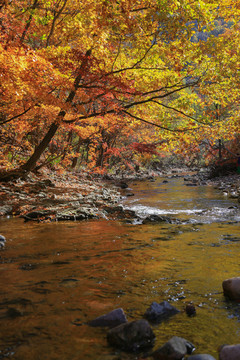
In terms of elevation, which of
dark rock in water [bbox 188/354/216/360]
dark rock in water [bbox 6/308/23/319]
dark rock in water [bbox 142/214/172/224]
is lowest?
dark rock in water [bbox 142/214/172/224]

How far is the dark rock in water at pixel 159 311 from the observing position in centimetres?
253

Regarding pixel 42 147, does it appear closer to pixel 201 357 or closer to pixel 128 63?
pixel 128 63

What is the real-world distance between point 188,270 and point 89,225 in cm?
390

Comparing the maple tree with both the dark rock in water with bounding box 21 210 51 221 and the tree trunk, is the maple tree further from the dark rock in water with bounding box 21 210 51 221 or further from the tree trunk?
the dark rock in water with bounding box 21 210 51 221

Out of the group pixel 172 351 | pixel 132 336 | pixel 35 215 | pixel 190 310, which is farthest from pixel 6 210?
pixel 172 351

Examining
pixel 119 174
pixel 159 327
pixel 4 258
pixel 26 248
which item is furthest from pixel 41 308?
pixel 119 174

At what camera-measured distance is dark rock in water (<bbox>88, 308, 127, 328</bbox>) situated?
240 centimetres

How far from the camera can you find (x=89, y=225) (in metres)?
7.33

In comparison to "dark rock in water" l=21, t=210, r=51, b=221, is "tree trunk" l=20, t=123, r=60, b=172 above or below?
above

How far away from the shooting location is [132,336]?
6.98 feet

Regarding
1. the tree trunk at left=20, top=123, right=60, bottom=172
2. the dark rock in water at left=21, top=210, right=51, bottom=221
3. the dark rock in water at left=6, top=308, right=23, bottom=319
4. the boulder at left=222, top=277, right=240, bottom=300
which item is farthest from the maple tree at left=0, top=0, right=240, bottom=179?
the boulder at left=222, top=277, right=240, bottom=300

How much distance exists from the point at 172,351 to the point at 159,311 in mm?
626

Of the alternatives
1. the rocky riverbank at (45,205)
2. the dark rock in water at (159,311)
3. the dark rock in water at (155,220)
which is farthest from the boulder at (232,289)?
the rocky riverbank at (45,205)

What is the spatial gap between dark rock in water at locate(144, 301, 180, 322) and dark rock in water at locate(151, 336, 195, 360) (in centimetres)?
48
